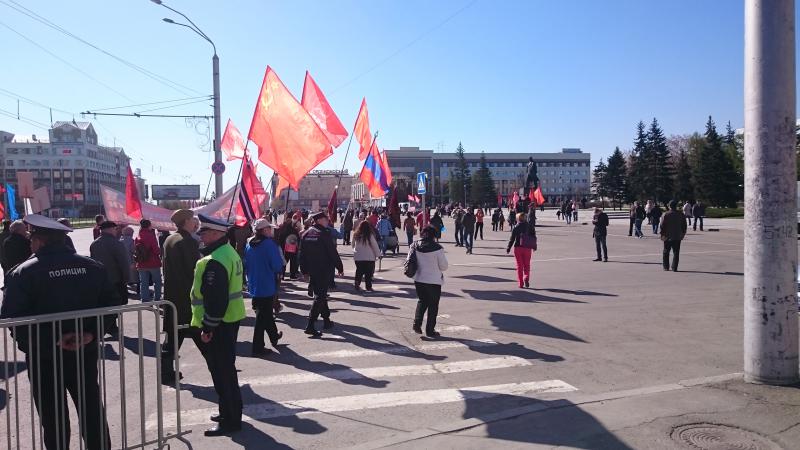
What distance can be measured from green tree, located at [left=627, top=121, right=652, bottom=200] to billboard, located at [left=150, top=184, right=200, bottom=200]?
82437 millimetres

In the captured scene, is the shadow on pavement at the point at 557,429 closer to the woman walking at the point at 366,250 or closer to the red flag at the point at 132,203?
the woman walking at the point at 366,250

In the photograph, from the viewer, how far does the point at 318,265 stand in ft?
28.6

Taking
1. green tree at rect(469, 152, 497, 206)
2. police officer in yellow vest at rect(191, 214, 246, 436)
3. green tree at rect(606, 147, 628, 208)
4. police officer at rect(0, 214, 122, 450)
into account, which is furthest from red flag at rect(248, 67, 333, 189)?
green tree at rect(469, 152, 497, 206)

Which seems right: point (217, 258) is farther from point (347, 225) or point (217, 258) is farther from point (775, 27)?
point (347, 225)

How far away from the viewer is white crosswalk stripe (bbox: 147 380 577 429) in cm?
538

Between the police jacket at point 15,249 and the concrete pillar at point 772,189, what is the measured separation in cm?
1140

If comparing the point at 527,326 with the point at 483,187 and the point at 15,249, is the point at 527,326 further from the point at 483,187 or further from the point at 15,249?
the point at 483,187

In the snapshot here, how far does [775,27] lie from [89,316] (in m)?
6.32

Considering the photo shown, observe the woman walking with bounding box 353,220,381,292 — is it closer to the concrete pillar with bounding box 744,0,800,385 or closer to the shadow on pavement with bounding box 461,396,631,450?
the shadow on pavement with bounding box 461,396,631,450

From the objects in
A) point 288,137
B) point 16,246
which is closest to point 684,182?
point 288,137

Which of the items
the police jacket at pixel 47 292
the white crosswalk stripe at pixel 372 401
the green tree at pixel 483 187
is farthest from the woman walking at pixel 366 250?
the green tree at pixel 483 187

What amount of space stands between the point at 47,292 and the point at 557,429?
3.98m

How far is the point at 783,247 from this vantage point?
5.36 m

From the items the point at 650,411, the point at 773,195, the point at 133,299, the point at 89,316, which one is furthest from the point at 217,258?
the point at 133,299
